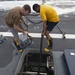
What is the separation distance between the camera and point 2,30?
7.66 m

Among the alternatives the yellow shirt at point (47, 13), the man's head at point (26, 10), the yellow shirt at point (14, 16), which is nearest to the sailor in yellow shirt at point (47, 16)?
the yellow shirt at point (47, 13)

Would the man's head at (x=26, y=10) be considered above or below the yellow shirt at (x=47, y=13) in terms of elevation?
above

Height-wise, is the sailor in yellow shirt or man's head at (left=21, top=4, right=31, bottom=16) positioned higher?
man's head at (left=21, top=4, right=31, bottom=16)

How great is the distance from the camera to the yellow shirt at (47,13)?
5324mm

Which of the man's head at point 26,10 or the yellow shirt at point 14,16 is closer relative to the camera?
the man's head at point 26,10

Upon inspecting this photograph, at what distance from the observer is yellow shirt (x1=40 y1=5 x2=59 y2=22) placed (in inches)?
210

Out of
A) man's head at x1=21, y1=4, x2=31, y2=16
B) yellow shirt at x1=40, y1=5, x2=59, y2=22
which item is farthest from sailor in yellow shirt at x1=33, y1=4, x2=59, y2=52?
man's head at x1=21, y1=4, x2=31, y2=16

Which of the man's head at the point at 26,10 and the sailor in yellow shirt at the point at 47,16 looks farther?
the sailor in yellow shirt at the point at 47,16

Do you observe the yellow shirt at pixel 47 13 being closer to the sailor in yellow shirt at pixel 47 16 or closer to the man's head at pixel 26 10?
the sailor in yellow shirt at pixel 47 16

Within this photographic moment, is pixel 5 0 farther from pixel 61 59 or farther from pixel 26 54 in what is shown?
pixel 61 59

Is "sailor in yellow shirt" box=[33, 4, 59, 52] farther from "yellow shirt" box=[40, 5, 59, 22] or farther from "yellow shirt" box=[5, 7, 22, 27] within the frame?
"yellow shirt" box=[5, 7, 22, 27]

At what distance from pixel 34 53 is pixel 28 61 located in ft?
0.90

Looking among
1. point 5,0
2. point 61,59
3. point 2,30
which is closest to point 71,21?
point 2,30

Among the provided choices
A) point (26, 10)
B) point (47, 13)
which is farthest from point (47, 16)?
point (26, 10)
